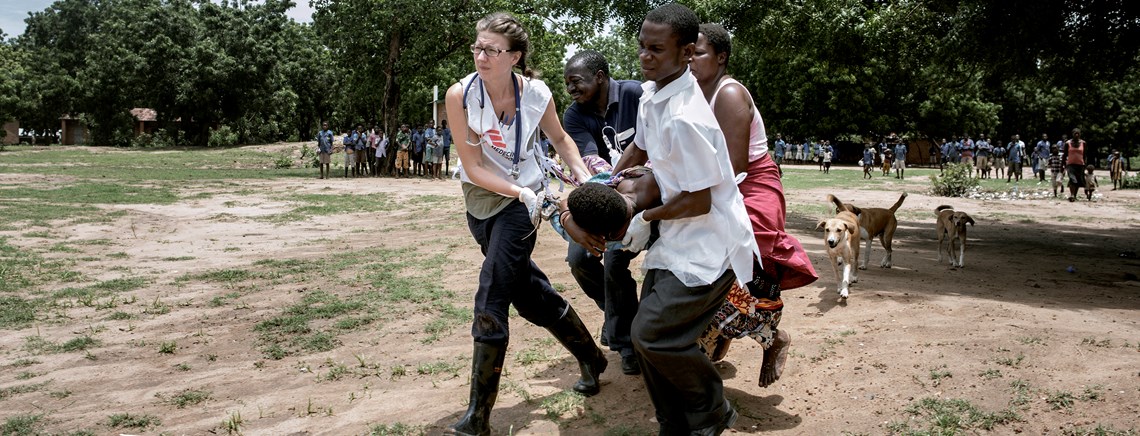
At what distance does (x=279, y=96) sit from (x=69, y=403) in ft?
153

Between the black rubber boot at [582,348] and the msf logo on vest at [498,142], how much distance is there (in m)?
0.86

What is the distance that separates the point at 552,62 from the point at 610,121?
25.8 metres

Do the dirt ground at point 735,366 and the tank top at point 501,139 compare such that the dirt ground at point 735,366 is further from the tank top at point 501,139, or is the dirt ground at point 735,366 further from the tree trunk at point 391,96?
the tree trunk at point 391,96

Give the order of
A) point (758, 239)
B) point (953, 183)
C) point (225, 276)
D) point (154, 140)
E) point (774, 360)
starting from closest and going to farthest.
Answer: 1. point (758, 239)
2. point (774, 360)
3. point (225, 276)
4. point (953, 183)
5. point (154, 140)

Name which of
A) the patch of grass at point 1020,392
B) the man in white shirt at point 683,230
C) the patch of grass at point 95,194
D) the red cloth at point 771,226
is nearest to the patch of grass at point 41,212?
the patch of grass at point 95,194

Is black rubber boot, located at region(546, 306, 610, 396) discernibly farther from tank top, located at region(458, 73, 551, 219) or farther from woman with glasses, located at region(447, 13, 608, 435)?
tank top, located at region(458, 73, 551, 219)

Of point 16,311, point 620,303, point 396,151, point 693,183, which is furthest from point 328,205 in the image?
point 693,183

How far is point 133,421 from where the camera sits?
14.9 feet

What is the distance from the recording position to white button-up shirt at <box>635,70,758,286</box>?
10.5 feet

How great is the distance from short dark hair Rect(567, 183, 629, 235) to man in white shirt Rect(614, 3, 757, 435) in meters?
0.11

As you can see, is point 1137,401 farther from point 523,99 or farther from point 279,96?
point 279,96

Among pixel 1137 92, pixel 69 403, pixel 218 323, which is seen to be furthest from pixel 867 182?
pixel 69 403

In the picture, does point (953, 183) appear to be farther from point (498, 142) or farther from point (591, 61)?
point (498, 142)

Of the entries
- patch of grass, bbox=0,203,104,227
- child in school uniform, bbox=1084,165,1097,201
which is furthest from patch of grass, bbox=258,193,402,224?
child in school uniform, bbox=1084,165,1097,201
